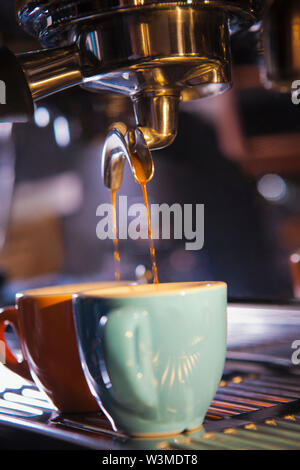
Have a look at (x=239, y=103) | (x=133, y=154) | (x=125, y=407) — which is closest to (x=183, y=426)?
(x=125, y=407)

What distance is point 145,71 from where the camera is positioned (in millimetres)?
394

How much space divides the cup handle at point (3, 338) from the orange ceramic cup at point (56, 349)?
0.03 metres

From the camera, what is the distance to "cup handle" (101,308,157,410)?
335mm

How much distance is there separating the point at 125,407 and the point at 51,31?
0.82ft

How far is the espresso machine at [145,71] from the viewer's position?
37 cm

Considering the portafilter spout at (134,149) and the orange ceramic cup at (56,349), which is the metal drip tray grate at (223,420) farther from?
the portafilter spout at (134,149)

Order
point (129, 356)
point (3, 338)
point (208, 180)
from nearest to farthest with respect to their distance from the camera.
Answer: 1. point (129, 356)
2. point (3, 338)
3. point (208, 180)

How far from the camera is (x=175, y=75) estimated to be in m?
0.40

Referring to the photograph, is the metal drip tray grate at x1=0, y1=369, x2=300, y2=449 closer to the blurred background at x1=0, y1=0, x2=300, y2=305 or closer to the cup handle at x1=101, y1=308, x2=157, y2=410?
the cup handle at x1=101, y1=308, x2=157, y2=410

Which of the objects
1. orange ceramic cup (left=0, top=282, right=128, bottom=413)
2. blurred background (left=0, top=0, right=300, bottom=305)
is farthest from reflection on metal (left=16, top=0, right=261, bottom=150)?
blurred background (left=0, top=0, right=300, bottom=305)

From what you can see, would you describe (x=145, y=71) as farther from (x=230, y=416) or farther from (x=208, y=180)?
(x=208, y=180)
